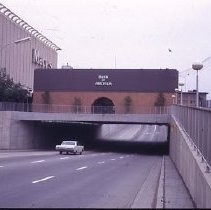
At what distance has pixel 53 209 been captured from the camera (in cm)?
1330

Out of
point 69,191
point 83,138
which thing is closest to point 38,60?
point 83,138

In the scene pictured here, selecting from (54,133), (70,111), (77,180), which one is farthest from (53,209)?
(54,133)

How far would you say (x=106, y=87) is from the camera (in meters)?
80.7

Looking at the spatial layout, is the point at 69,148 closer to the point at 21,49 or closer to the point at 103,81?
the point at 103,81

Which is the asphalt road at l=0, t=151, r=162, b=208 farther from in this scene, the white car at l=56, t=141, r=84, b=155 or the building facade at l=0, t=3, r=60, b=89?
the building facade at l=0, t=3, r=60, b=89

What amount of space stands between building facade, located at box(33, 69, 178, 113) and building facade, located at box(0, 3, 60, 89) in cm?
570

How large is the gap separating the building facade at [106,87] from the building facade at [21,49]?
5.70 meters

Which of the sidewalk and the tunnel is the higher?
the sidewalk

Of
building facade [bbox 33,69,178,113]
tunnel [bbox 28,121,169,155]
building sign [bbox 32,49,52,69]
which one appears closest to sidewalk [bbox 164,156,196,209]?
tunnel [bbox 28,121,169,155]

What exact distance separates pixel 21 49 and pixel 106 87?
1791 centimetres

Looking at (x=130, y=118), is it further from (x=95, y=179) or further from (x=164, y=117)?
(x=95, y=179)

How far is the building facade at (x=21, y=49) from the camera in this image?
264 ft

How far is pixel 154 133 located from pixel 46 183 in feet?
346

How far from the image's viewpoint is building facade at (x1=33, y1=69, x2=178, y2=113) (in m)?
79.4
